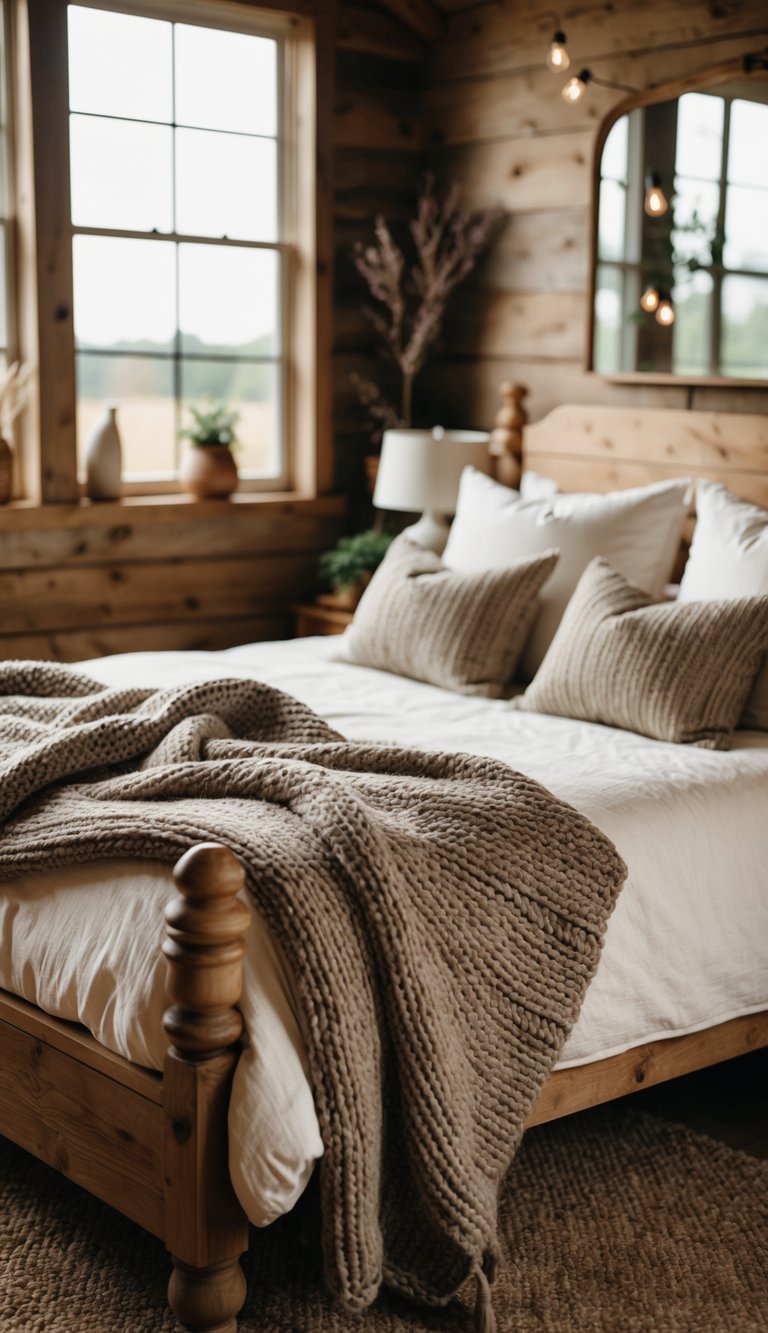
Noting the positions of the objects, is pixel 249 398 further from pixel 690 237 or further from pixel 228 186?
pixel 690 237

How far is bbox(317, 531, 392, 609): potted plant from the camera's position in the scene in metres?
4.43

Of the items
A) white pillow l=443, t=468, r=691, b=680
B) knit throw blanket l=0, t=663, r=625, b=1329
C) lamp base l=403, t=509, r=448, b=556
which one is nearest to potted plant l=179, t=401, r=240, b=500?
lamp base l=403, t=509, r=448, b=556

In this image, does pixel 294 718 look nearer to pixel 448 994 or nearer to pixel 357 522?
pixel 448 994

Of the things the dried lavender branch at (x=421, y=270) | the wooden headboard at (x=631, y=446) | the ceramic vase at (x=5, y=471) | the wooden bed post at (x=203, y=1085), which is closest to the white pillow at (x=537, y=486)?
the wooden headboard at (x=631, y=446)

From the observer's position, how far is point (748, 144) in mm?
3627

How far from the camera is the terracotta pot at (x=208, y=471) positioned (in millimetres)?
4379

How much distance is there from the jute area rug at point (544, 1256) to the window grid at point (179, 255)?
100 inches

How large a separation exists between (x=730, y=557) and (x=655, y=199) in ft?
4.09

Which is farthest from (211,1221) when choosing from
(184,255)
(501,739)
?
(184,255)

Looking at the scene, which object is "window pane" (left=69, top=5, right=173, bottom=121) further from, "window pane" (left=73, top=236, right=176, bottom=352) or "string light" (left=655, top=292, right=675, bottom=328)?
"string light" (left=655, top=292, right=675, bottom=328)

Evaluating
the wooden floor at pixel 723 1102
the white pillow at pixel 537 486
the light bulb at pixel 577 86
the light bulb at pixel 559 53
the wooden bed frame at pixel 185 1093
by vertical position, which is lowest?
the wooden floor at pixel 723 1102

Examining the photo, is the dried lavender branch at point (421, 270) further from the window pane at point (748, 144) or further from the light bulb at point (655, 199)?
the window pane at point (748, 144)

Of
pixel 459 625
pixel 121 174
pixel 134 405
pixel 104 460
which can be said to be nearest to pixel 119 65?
pixel 121 174

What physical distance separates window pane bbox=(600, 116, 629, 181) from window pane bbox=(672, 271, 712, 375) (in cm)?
43
